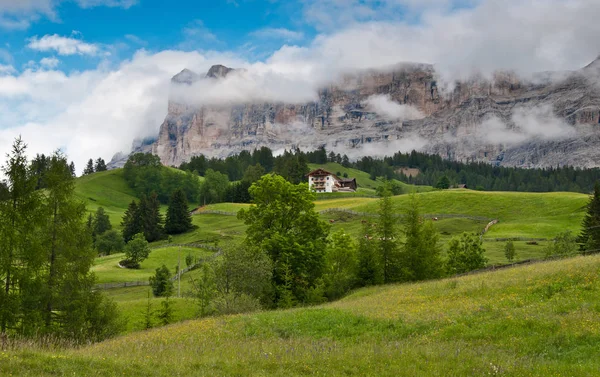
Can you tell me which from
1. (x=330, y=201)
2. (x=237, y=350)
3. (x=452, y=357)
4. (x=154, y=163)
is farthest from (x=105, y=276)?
(x=154, y=163)

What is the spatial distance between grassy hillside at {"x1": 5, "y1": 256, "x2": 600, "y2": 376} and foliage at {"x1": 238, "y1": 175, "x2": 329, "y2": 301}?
58.6 ft

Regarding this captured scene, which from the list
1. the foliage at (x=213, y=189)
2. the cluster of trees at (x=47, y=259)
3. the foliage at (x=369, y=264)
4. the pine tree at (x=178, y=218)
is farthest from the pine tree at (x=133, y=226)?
the cluster of trees at (x=47, y=259)

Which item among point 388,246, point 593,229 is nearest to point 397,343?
point 388,246

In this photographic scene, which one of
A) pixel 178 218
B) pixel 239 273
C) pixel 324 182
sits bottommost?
pixel 239 273

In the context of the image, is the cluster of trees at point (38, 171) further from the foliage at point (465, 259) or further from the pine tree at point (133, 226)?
the pine tree at point (133, 226)

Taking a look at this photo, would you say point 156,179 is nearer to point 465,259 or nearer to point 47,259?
point 465,259

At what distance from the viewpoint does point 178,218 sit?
360 ft

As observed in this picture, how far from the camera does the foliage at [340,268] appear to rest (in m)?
40.7

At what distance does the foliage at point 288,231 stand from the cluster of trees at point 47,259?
16.0m

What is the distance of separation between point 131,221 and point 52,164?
84.2 m

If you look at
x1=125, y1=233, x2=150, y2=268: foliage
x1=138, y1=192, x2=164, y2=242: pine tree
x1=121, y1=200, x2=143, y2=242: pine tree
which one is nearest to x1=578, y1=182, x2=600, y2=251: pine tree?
x1=125, y1=233, x2=150, y2=268: foliage

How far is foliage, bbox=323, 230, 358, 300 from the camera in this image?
40.7 meters

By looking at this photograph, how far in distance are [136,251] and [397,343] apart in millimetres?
67025

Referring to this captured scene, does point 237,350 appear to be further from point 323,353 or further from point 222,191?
point 222,191
